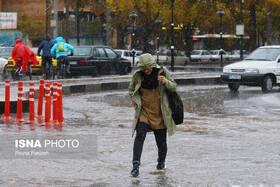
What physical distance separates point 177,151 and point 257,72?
592 inches

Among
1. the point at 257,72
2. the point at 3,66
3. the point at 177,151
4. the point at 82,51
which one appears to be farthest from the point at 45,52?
the point at 177,151

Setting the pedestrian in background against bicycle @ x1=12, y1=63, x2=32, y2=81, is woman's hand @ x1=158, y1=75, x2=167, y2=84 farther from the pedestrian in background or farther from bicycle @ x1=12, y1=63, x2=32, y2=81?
bicycle @ x1=12, y1=63, x2=32, y2=81

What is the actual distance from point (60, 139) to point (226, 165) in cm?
366

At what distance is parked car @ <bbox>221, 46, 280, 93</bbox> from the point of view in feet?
87.2

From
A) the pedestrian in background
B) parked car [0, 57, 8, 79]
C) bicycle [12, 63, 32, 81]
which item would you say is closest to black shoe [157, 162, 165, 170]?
the pedestrian in background

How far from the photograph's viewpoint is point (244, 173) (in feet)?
32.0

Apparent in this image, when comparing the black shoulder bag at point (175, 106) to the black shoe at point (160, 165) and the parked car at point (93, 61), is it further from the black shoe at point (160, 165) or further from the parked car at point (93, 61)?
the parked car at point (93, 61)

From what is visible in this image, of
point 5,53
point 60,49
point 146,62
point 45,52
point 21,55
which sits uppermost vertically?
point 146,62

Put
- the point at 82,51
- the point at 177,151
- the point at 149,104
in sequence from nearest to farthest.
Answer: the point at 149,104, the point at 177,151, the point at 82,51

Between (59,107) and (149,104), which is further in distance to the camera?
(59,107)

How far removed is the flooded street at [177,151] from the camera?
30.7 ft

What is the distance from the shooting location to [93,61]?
3409 centimetres

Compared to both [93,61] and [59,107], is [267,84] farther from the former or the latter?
[59,107]

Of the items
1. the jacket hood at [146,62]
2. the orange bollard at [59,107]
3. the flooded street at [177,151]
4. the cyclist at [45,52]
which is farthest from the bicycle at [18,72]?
the jacket hood at [146,62]
